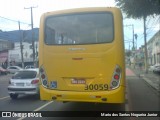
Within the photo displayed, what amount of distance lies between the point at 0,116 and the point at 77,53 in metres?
3.10

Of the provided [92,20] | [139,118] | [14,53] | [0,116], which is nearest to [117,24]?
[92,20]

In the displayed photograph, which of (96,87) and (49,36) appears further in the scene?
(49,36)

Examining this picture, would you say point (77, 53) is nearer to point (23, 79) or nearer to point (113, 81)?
point (113, 81)

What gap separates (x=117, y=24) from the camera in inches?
379

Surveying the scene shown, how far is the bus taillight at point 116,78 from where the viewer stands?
9422mm

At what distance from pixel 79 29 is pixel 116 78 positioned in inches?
74.0

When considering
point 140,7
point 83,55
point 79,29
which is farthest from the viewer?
point 140,7

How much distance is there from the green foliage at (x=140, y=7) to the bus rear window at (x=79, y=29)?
7.01 meters

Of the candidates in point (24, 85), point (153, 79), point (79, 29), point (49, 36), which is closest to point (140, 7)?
point (24, 85)

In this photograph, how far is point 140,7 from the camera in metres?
17.3

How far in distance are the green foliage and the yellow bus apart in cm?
709

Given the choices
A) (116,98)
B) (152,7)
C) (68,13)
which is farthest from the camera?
(152,7)

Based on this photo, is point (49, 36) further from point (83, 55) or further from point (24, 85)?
point (24, 85)

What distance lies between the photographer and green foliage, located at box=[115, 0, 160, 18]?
16.7 m
